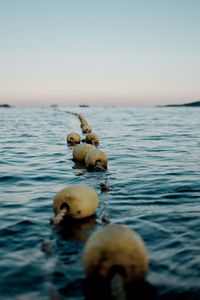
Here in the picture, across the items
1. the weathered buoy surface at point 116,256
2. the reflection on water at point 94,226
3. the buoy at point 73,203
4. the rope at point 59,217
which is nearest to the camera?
the weathered buoy surface at point 116,256

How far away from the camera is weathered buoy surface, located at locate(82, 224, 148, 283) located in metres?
4.28

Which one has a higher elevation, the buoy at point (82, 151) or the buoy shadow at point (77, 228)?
the buoy at point (82, 151)

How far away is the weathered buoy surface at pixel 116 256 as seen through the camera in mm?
4281

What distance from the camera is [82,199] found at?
280 inches

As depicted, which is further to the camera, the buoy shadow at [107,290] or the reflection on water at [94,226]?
the reflection on water at [94,226]

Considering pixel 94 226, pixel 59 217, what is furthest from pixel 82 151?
pixel 59 217

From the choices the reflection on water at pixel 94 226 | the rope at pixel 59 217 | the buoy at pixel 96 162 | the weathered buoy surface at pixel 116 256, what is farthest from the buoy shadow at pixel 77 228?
the buoy at pixel 96 162

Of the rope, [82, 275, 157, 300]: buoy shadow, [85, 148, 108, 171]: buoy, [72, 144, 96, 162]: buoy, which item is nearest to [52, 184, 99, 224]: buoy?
the rope

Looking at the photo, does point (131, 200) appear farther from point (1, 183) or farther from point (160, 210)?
point (1, 183)

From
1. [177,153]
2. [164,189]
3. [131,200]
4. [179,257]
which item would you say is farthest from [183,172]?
[179,257]

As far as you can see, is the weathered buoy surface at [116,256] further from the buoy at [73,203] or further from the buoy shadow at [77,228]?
the buoy at [73,203]

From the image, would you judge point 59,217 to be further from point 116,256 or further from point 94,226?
point 116,256

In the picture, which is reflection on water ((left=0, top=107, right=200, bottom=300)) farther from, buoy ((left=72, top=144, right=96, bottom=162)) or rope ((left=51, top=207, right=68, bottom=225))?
buoy ((left=72, top=144, right=96, bottom=162))

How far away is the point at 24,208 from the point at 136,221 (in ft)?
9.09
